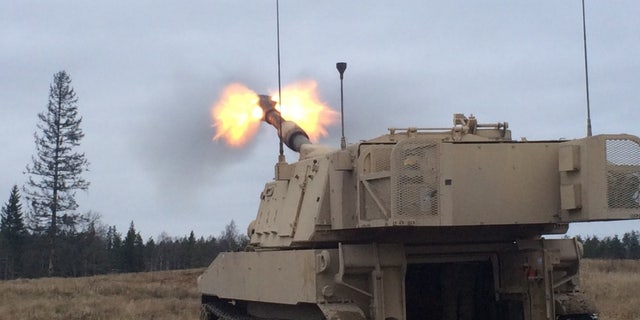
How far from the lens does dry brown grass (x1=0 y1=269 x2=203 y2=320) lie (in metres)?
22.5

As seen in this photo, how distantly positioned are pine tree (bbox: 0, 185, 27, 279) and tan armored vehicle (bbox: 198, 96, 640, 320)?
51.8 metres

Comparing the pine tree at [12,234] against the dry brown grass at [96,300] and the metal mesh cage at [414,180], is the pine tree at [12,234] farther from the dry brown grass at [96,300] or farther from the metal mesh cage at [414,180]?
the metal mesh cage at [414,180]

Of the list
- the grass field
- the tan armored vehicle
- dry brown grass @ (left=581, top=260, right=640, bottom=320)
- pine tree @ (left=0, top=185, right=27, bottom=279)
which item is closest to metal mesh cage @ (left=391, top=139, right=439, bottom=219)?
the tan armored vehicle

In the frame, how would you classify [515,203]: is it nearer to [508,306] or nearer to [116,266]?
[508,306]

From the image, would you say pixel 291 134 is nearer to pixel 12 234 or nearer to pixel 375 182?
pixel 375 182

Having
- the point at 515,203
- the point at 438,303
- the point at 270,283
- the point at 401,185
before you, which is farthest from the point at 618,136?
the point at 270,283

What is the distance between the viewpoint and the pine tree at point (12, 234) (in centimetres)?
6116

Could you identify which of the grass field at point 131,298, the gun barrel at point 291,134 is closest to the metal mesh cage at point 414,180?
the gun barrel at point 291,134

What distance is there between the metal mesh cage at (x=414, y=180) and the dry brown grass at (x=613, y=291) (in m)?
10.2

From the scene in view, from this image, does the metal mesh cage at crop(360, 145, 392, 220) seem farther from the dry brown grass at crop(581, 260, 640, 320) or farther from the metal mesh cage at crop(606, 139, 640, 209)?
the dry brown grass at crop(581, 260, 640, 320)

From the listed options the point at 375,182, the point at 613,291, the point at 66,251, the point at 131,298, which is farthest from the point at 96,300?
the point at 66,251

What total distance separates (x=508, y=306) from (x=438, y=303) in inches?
35.5

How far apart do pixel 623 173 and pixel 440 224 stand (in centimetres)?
194

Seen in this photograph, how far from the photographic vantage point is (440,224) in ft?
28.5
